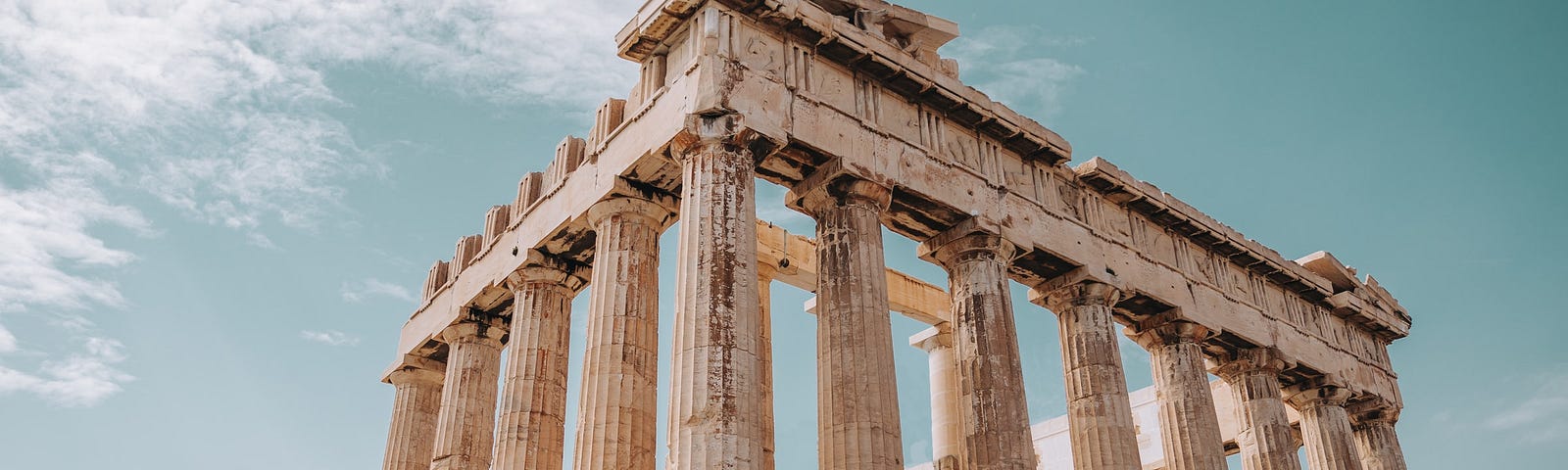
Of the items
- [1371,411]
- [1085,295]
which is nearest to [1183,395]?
[1085,295]

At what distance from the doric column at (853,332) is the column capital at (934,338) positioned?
1070 cm

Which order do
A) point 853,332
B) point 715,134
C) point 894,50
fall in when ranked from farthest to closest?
point 894,50
point 853,332
point 715,134

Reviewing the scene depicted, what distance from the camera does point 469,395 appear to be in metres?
28.4

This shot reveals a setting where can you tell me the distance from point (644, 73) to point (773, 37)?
265cm

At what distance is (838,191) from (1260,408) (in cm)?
1434

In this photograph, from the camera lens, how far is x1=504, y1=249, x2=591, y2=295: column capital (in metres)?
26.5

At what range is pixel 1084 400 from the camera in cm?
2652

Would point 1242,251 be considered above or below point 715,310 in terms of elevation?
above

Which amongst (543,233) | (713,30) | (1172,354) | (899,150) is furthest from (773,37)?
(1172,354)

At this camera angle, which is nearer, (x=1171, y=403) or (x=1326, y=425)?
(x=1171, y=403)

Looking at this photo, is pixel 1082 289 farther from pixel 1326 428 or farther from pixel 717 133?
pixel 1326 428

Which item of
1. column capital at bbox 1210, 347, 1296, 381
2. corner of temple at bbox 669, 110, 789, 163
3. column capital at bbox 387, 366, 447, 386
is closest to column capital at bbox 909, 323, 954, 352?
column capital at bbox 1210, 347, 1296, 381

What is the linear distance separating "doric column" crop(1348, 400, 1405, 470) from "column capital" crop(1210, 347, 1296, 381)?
5255mm

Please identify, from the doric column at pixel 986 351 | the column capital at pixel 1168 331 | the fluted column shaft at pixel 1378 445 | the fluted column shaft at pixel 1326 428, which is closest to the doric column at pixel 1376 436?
the fluted column shaft at pixel 1378 445
